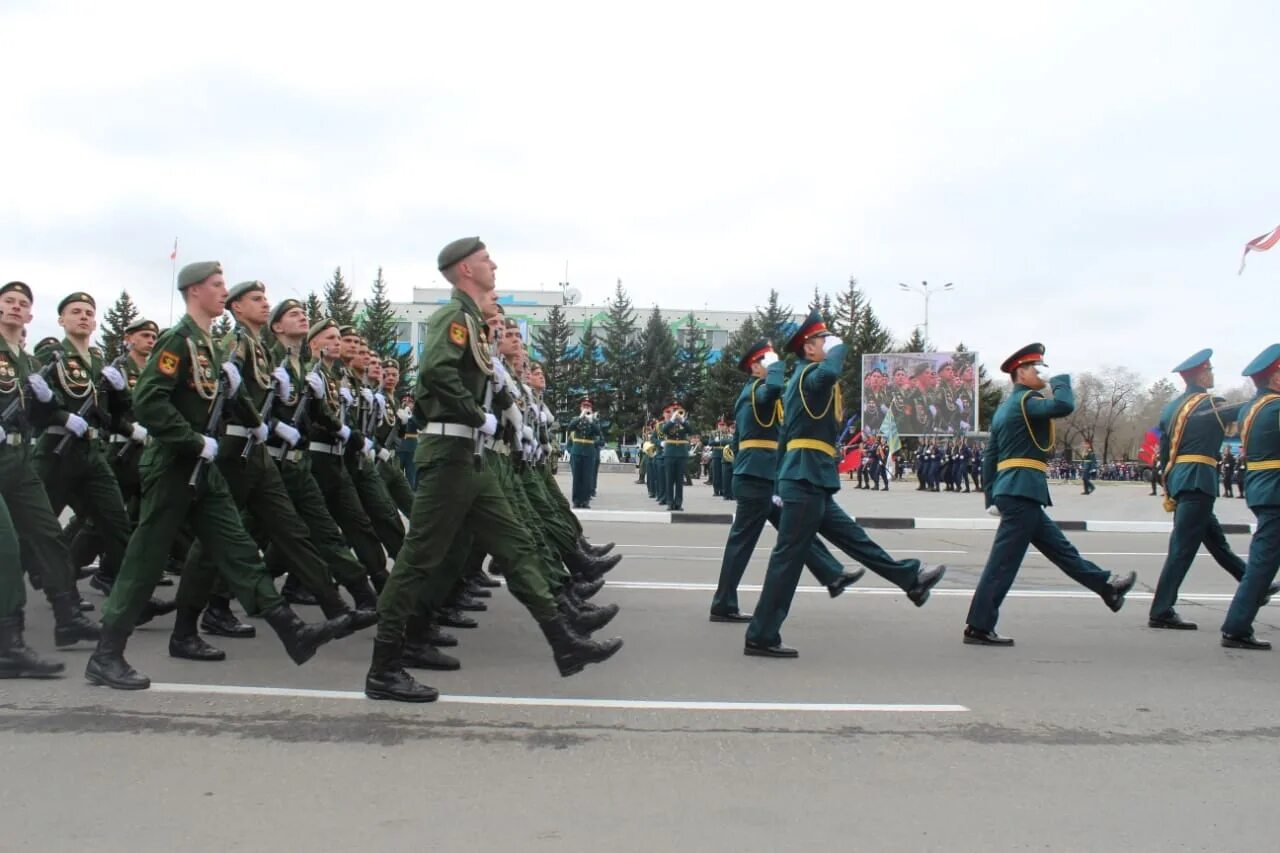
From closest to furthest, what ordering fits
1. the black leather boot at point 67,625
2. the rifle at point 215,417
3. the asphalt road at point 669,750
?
the asphalt road at point 669,750 → the rifle at point 215,417 → the black leather boot at point 67,625

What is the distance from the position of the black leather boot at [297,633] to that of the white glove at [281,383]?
165 cm

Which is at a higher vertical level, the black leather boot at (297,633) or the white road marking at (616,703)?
the black leather boot at (297,633)

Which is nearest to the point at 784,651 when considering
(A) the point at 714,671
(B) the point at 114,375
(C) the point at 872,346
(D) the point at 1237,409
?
(A) the point at 714,671

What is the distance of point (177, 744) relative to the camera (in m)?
4.16

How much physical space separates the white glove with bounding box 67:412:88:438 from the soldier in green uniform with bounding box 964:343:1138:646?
5.95m

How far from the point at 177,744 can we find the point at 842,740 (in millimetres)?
2765

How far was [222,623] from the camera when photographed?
6.46 meters

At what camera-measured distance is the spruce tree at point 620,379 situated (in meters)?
73.2

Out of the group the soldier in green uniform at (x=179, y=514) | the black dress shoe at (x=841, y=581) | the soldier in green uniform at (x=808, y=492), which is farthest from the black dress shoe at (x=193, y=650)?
the black dress shoe at (x=841, y=581)

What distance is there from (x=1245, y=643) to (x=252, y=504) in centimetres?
629

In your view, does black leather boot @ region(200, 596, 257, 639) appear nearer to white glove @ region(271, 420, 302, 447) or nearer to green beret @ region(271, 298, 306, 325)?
white glove @ region(271, 420, 302, 447)

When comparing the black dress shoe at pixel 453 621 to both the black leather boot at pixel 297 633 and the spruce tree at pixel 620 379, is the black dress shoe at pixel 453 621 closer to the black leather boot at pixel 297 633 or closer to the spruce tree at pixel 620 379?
the black leather boot at pixel 297 633

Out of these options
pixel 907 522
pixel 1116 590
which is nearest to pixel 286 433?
pixel 1116 590

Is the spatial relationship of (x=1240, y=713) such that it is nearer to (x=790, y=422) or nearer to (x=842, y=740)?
(x=842, y=740)
